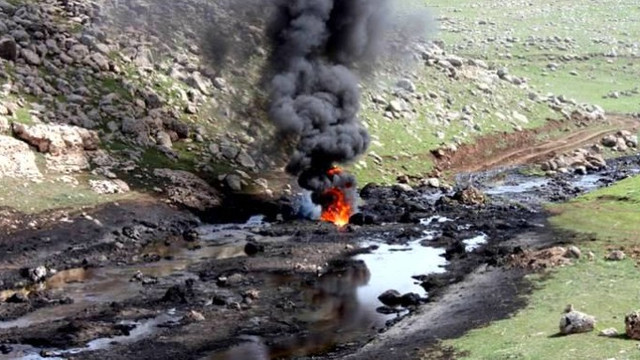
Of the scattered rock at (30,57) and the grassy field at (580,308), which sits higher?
the scattered rock at (30,57)

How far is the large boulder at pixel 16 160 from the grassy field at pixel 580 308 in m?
25.9

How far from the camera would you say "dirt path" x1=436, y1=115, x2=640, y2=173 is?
70.7 m

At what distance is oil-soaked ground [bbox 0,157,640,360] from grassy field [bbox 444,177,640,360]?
135 centimetres

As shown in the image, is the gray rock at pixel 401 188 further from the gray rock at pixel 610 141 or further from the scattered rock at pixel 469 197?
the gray rock at pixel 610 141

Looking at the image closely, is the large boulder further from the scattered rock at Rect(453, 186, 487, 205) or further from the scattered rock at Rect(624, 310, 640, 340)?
the scattered rock at Rect(624, 310, 640, 340)

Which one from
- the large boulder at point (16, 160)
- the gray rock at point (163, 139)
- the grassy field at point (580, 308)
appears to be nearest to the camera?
the grassy field at point (580, 308)

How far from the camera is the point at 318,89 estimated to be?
56.5 m

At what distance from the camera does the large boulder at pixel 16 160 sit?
49.2m

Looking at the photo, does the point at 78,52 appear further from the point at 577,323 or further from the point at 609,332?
the point at 609,332

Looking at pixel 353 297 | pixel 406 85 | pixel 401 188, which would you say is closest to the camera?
pixel 353 297

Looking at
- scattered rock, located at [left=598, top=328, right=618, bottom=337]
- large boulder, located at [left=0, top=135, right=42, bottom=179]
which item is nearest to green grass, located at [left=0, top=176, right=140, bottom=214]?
large boulder, located at [left=0, top=135, right=42, bottom=179]

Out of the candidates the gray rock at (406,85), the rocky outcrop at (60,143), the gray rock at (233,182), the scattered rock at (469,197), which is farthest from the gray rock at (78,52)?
the gray rock at (406,85)

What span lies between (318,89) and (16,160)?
56.3 ft

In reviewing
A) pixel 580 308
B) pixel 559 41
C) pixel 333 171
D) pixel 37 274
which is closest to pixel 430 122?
pixel 333 171
